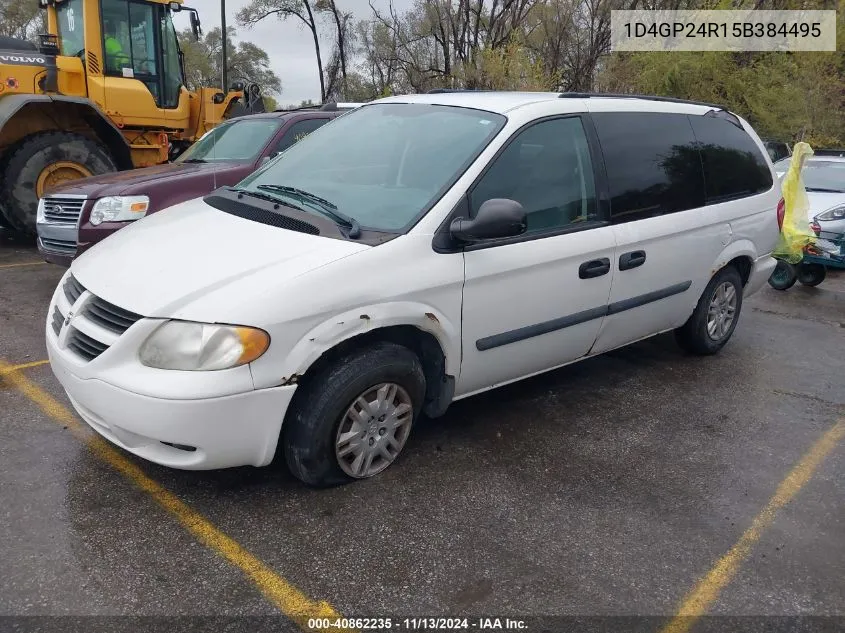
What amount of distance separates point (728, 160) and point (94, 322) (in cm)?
405

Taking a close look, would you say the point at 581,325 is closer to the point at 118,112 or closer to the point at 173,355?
the point at 173,355

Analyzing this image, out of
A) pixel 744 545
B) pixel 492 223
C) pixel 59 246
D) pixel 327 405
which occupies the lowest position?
pixel 744 545

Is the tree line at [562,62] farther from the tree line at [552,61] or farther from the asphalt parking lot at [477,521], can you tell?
the asphalt parking lot at [477,521]

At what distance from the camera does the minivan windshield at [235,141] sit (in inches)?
265

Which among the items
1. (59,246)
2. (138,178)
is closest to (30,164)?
(59,246)

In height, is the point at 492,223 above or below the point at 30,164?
below

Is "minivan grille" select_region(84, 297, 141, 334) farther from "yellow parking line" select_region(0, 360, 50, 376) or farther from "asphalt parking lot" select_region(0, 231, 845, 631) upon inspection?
"yellow parking line" select_region(0, 360, 50, 376)

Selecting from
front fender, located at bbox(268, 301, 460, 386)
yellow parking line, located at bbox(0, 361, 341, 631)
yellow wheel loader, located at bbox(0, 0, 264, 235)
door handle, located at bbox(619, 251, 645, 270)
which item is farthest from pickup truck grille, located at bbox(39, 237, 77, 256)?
door handle, located at bbox(619, 251, 645, 270)

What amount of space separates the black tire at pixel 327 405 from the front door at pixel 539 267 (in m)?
0.48

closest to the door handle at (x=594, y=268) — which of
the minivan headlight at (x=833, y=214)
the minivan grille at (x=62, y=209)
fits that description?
the minivan grille at (x=62, y=209)

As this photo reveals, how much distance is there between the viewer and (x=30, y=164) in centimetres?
761

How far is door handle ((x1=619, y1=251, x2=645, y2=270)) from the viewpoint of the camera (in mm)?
3840

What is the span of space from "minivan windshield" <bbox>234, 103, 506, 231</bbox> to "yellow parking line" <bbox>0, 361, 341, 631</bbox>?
1.46m

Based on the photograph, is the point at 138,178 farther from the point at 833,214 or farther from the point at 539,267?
the point at 833,214
